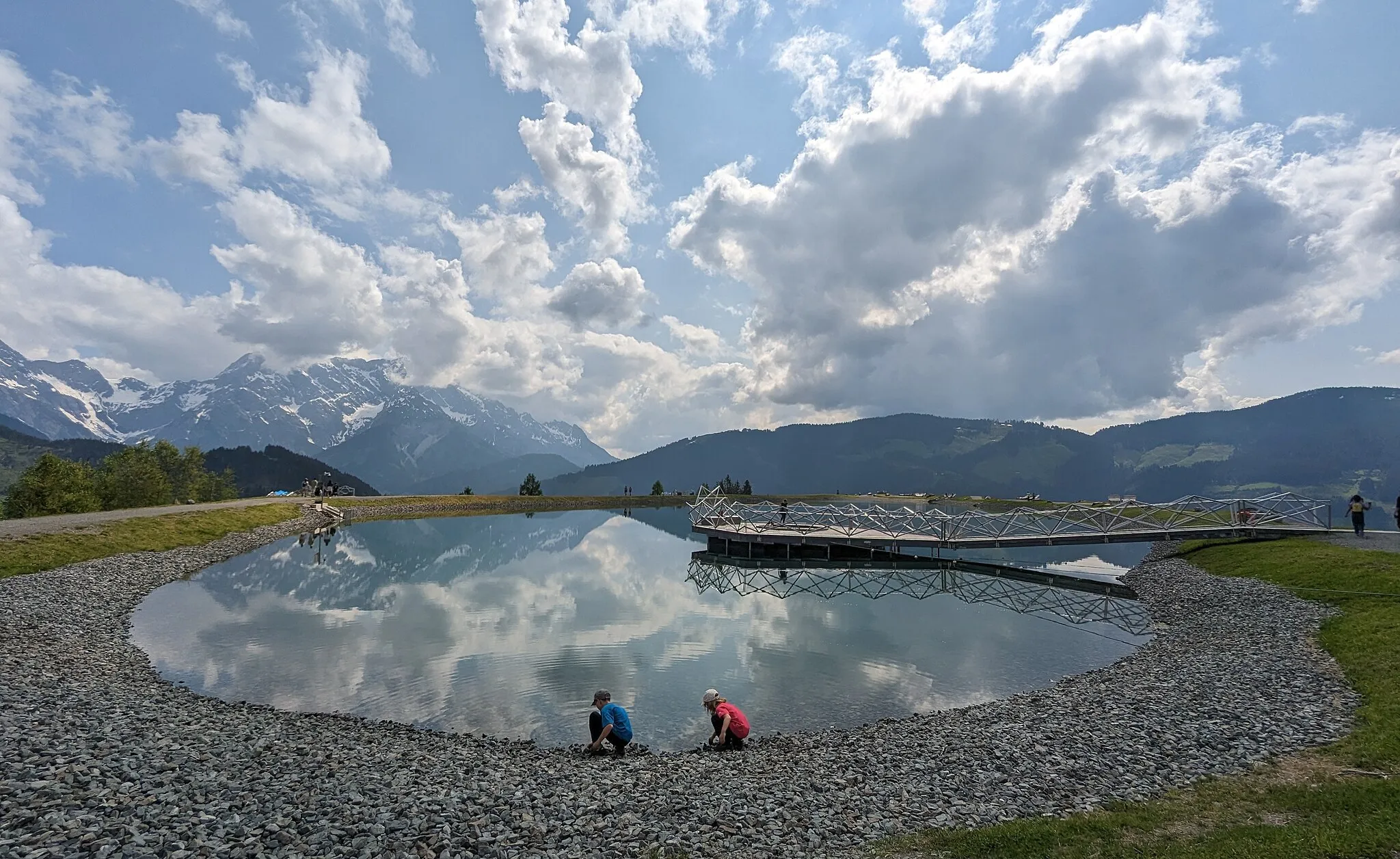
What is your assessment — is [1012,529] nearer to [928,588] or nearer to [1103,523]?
[1103,523]

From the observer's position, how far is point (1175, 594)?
97.7 feet

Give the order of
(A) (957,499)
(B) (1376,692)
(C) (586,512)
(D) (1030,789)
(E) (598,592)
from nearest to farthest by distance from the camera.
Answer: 1. (D) (1030,789)
2. (B) (1376,692)
3. (E) (598,592)
4. (C) (586,512)
5. (A) (957,499)

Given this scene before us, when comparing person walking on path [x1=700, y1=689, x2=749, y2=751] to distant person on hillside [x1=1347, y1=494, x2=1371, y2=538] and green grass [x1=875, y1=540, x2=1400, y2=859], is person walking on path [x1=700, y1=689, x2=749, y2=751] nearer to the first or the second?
green grass [x1=875, y1=540, x2=1400, y2=859]

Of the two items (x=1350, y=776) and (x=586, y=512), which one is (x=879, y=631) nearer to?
(x=1350, y=776)

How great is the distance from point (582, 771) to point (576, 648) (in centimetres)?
1111

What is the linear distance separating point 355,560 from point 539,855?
47.3 metres

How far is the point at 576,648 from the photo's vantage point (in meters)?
23.4

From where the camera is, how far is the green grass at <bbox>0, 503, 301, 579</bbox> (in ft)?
110

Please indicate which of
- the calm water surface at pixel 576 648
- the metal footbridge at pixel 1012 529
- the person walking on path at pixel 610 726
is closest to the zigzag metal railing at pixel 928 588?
the calm water surface at pixel 576 648

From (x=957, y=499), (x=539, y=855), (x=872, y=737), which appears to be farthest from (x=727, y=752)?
(x=957, y=499)

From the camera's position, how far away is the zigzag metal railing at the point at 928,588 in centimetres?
2945

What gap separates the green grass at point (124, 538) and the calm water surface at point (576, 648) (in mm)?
6417

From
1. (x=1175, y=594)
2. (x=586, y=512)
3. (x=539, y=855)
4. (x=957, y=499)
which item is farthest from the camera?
(x=957, y=499)

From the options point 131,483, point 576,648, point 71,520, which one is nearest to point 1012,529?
point 576,648
